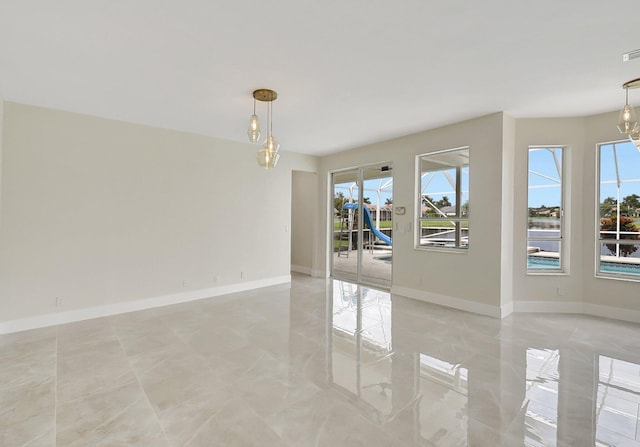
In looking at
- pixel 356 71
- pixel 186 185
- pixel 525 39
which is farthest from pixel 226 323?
pixel 525 39

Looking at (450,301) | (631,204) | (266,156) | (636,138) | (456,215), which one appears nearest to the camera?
(636,138)

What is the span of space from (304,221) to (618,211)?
18.4 ft

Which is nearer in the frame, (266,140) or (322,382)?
(322,382)

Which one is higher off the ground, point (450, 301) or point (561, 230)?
point (561, 230)

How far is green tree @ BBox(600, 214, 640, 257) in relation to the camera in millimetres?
4227

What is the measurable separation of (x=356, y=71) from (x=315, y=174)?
4335mm

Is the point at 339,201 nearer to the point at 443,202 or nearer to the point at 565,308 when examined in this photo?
the point at 443,202

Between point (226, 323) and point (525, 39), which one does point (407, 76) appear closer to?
point (525, 39)

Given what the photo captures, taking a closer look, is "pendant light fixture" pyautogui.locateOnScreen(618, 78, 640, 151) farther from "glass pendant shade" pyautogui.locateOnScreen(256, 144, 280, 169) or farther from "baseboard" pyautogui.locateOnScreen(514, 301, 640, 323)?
"glass pendant shade" pyautogui.locateOnScreen(256, 144, 280, 169)

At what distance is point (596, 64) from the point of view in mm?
2904

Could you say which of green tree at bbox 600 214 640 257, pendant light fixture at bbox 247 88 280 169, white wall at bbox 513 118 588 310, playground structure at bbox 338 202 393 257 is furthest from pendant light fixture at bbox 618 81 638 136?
playground structure at bbox 338 202 393 257

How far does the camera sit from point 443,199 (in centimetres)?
510

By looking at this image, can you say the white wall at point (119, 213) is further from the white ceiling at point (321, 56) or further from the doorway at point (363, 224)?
the doorway at point (363, 224)

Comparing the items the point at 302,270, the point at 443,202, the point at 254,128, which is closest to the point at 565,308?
the point at 443,202
